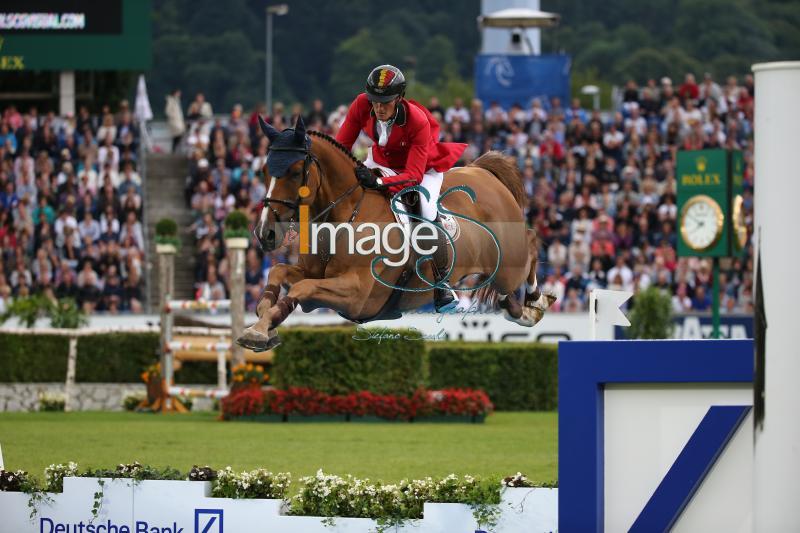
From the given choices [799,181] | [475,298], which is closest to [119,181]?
[475,298]

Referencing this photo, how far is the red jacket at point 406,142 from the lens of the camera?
20.9ft

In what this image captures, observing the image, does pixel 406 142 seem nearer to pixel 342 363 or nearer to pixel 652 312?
pixel 342 363

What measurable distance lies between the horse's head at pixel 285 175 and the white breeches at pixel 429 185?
1.48 ft

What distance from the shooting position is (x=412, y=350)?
1725 centimetres

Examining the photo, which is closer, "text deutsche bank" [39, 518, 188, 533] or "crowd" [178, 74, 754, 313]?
"text deutsche bank" [39, 518, 188, 533]

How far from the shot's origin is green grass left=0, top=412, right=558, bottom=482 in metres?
12.3

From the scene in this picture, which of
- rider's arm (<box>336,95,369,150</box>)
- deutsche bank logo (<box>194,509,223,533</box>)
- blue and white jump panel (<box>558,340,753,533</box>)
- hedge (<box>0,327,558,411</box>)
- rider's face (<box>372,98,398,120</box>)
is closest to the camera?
rider's face (<box>372,98,398,120</box>)

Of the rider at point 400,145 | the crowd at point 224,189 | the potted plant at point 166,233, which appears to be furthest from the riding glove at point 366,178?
the crowd at point 224,189

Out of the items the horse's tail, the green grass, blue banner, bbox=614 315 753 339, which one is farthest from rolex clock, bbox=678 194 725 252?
the horse's tail

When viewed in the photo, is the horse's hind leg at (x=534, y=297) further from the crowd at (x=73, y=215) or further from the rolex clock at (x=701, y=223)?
the crowd at (x=73, y=215)

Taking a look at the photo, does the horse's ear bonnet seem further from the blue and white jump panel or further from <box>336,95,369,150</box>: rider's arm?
the blue and white jump panel

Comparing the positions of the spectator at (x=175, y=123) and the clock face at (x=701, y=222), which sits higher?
the spectator at (x=175, y=123)

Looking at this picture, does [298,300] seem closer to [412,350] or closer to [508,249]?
[508,249]

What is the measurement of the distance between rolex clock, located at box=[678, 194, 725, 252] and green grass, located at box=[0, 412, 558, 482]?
2.90 metres
